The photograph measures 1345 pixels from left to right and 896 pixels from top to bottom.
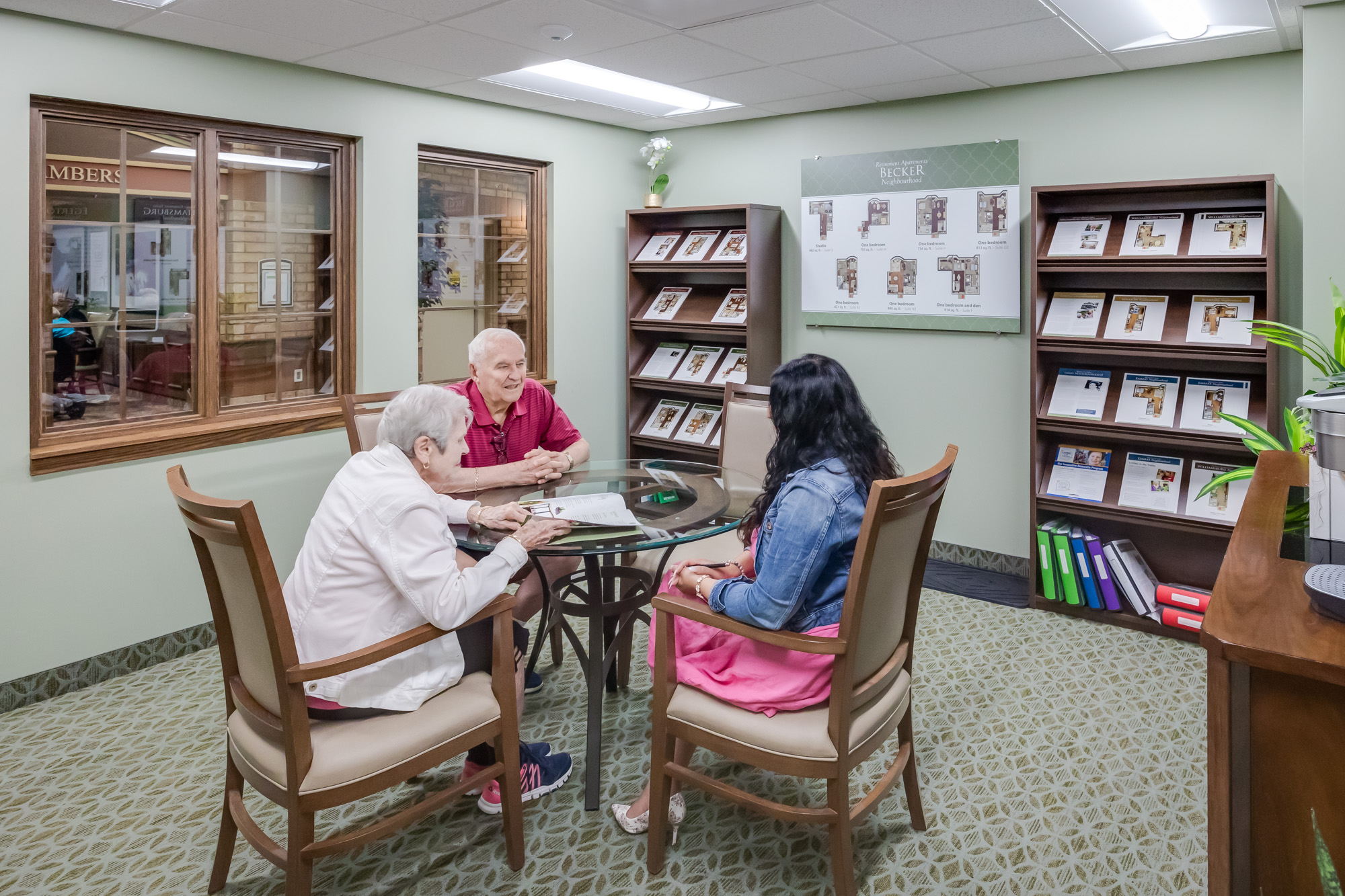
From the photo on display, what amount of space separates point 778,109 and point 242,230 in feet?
9.34

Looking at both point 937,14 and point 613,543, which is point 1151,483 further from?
point 613,543

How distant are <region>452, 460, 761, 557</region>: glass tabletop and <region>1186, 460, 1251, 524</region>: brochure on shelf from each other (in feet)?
6.70

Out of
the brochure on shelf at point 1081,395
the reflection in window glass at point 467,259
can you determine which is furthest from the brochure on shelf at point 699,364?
the brochure on shelf at point 1081,395

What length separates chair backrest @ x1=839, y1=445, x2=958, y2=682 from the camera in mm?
1923

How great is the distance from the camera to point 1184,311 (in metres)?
4.02

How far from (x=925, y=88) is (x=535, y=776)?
12.0 ft

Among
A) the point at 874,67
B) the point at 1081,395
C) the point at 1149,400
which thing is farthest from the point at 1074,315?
the point at 874,67

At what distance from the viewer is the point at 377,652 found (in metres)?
1.96

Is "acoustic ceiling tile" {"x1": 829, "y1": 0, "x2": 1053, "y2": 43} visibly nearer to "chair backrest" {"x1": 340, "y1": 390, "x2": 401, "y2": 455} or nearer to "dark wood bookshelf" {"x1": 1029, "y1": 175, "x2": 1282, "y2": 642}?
"dark wood bookshelf" {"x1": 1029, "y1": 175, "x2": 1282, "y2": 642}

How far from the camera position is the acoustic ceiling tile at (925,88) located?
4301mm

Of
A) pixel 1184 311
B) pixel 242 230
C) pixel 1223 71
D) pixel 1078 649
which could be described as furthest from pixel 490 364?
pixel 1223 71

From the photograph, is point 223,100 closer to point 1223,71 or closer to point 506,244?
point 506,244

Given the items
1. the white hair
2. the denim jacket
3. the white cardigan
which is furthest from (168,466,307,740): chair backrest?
the white hair

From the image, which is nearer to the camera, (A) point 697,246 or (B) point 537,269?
(B) point 537,269
